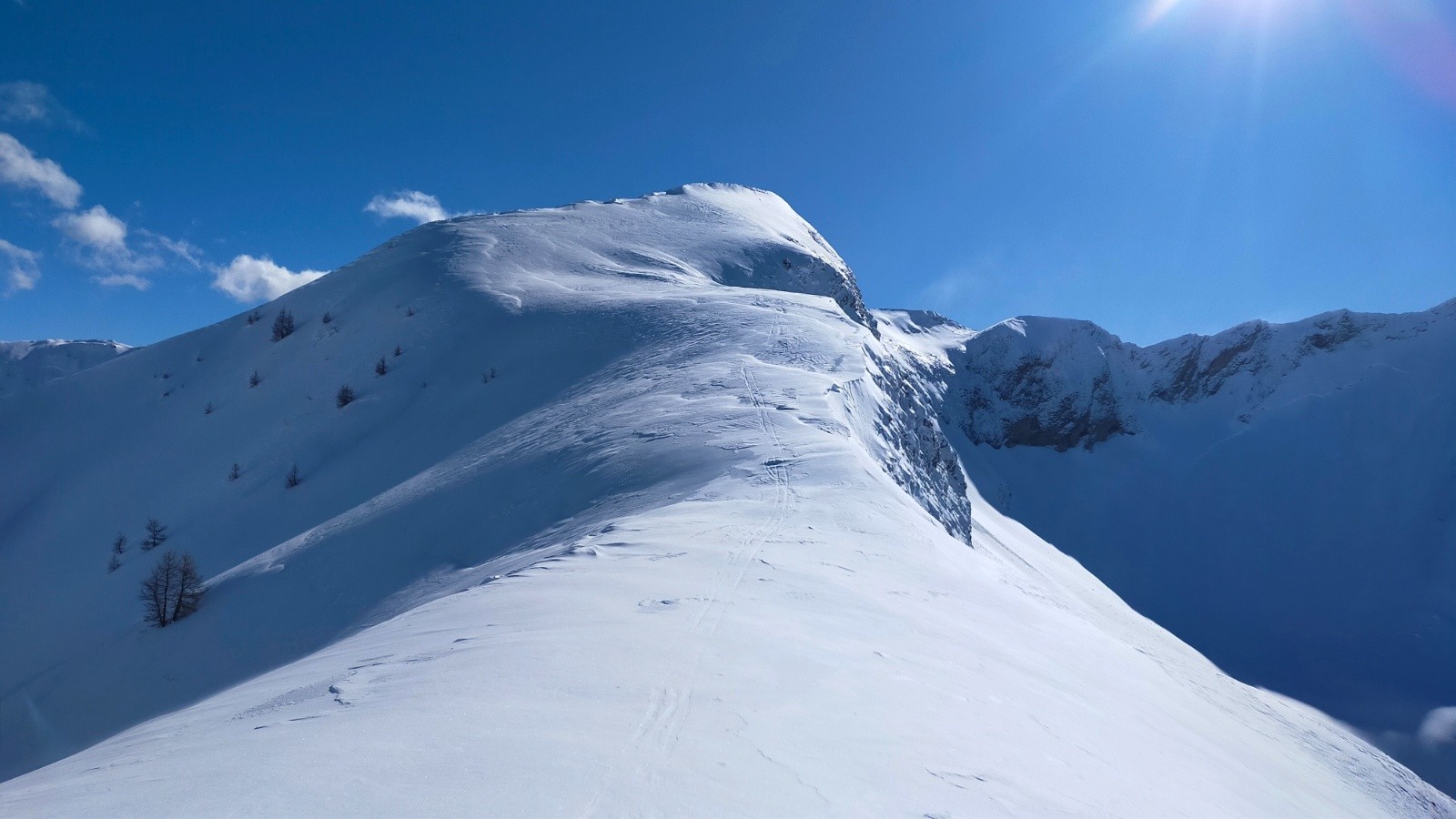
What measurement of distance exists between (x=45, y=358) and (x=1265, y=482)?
18014 centimetres

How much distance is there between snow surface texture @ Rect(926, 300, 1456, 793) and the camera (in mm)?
40094

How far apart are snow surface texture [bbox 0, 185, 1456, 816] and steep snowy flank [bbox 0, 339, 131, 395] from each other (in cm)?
13382

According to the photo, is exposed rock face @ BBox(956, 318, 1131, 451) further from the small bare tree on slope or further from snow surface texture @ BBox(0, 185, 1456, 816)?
the small bare tree on slope

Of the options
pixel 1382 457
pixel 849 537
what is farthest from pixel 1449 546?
pixel 849 537

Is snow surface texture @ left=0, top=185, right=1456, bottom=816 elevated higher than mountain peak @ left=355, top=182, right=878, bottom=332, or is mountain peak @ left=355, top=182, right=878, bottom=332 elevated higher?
mountain peak @ left=355, top=182, right=878, bottom=332

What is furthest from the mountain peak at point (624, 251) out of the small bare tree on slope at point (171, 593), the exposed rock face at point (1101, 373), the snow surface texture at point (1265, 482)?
the exposed rock face at point (1101, 373)

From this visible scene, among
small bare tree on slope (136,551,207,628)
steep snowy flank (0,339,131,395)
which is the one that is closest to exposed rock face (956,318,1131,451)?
small bare tree on slope (136,551,207,628)

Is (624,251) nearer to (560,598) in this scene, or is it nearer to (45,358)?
(560,598)

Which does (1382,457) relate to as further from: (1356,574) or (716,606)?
(716,606)

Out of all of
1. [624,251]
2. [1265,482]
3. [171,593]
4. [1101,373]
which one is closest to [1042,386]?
[1101,373]

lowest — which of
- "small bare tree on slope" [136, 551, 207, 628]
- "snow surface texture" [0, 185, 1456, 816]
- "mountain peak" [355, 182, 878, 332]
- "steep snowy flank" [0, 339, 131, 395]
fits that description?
"small bare tree on slope" [136, 551, 207, 628]

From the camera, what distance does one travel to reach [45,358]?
122000 millimetres

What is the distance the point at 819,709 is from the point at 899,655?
1.32 metres

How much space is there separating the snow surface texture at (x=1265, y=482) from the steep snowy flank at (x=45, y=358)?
14567cm
